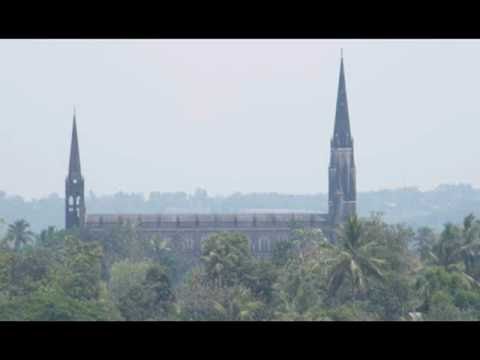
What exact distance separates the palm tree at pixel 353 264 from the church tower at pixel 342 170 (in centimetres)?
3368

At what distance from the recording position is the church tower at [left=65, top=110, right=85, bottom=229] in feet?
266

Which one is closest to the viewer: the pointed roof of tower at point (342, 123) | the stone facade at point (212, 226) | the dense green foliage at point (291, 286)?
the dense green foliage at point (291, 286)

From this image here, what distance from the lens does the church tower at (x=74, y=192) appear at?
8100cm

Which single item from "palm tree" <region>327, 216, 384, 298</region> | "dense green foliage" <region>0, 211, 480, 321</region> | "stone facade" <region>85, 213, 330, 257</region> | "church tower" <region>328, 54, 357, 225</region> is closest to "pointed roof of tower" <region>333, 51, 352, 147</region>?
"church tower" <region>328, 54, 357, 225</region>

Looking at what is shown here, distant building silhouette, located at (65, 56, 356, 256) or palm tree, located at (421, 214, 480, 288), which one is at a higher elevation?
distant building silhouette, located at (65, 56, 356, 256)

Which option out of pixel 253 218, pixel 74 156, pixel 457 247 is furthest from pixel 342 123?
→ pixel 457 247

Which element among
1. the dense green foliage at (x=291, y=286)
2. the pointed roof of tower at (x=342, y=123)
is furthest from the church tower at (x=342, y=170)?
the dense green foliage at (x=291, y=286)

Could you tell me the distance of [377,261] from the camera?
44250 millimetres

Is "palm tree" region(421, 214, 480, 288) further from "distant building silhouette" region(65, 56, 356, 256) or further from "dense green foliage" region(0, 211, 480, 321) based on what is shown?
"distant building silhouette" region(65, 56, 356, 256)

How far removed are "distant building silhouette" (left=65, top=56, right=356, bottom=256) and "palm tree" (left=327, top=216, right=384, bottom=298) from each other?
110ft

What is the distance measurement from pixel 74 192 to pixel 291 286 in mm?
39049

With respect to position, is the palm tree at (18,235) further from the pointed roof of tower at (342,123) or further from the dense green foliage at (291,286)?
the dense green foliage at (291,286)

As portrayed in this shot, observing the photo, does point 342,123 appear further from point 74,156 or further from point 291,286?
point 291,286
